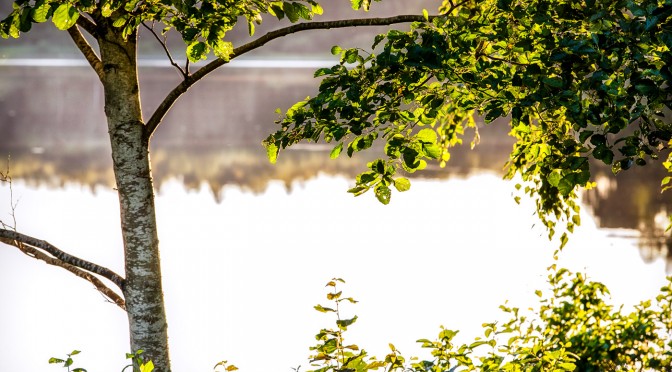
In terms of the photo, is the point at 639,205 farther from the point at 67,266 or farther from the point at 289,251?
the point at 67,266

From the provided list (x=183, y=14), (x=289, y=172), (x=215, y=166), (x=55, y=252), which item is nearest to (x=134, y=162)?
(x=55, y=252)

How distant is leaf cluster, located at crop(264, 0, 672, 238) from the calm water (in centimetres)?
153

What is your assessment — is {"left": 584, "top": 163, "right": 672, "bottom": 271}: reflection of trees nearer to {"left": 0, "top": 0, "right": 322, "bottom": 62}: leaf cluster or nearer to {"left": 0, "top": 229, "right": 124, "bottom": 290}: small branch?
{"left": 0, "top": 229, "right": 124, "bottom": 290}: small branch

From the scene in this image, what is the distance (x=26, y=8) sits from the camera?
7.88ft

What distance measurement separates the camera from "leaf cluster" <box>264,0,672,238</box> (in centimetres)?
210

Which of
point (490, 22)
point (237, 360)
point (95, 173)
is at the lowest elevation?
point (237, 360)

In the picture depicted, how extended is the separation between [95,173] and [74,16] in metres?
11.5

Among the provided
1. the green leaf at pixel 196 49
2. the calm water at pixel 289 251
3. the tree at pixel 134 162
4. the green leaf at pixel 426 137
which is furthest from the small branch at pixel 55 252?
the calm water at pixel 289 251

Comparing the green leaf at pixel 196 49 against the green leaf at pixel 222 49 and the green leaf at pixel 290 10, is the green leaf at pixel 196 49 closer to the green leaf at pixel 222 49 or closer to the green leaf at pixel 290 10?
the green leaf at pixel 222 49

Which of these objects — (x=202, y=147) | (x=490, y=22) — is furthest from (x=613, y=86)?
Result: (x=202, y=147)

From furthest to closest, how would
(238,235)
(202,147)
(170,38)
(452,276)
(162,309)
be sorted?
(170,38)
(202,147)
(238,235)
(452,276)
(162,309)

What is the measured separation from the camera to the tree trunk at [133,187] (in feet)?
9.94

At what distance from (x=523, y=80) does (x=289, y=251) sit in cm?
648

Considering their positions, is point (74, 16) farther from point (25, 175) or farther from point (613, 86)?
point (25, 175)
